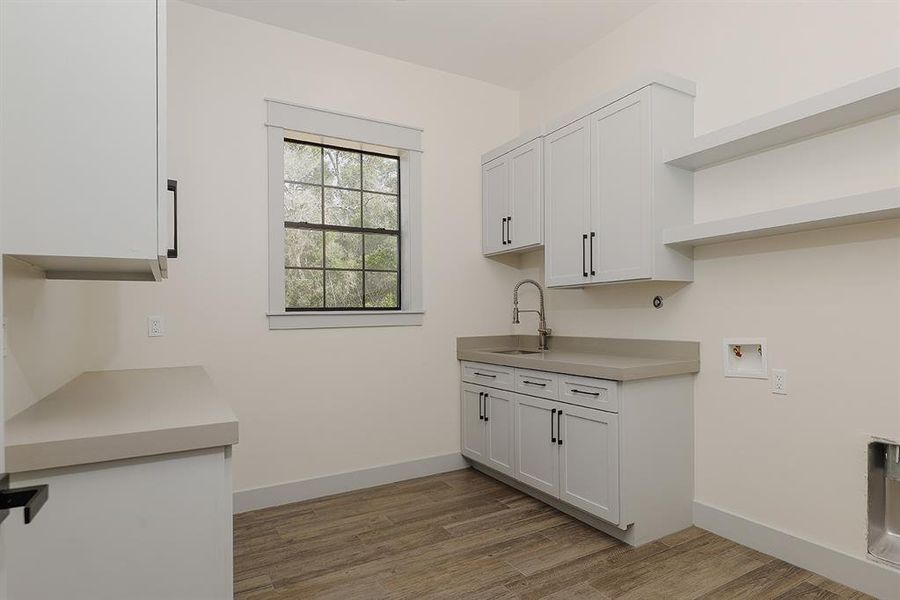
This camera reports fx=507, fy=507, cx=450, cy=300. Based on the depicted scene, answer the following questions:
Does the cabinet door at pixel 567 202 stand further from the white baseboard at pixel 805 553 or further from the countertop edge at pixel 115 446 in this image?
the countertop edge at pixel 115 446

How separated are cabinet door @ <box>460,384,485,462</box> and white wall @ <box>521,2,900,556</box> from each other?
4.32 ft

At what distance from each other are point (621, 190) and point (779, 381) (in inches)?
49.3

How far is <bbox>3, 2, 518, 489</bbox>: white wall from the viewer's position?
9.77 feet

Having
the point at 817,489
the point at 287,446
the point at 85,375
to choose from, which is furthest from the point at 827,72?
the point at 85,375

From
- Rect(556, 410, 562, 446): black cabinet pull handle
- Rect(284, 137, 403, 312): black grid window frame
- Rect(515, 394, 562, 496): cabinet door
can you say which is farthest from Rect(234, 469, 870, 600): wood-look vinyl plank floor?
Rect(284, 137, 403, 312): black grid window frame

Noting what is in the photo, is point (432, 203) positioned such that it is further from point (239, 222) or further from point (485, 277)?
point (239, 222)

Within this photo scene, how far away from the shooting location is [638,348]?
317cm

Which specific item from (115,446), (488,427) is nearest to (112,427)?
(115,446)

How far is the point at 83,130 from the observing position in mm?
1178

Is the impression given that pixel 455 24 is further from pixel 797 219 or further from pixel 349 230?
pixel 797 219

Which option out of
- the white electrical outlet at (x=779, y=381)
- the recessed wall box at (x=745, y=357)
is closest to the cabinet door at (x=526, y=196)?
the recessed wall box at (x=745, y=357)

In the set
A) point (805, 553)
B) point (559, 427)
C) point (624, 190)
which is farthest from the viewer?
point (559, 427)

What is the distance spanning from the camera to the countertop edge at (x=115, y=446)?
114 centimetres

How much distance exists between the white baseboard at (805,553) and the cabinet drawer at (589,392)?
825 millimetres
